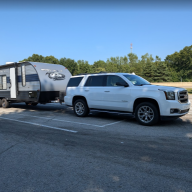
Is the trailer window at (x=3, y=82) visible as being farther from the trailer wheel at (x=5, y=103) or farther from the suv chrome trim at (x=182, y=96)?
the suv chrome trim at (x=182, y=96)

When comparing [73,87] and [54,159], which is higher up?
[73,87]

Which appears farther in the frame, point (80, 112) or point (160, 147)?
point (80, 112)

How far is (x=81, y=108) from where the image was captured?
940 cm

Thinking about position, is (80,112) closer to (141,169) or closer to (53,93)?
(53,93)

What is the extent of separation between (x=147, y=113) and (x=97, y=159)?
3.60 meters

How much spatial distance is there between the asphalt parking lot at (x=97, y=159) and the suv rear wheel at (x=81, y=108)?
7.59 ft

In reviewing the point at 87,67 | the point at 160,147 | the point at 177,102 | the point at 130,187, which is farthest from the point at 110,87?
the point at 87,67

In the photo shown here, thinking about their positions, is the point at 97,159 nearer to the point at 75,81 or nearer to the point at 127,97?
the point at 127,97

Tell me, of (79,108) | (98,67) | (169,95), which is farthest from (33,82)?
(98,67)

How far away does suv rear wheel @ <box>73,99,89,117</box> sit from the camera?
30.3 feet

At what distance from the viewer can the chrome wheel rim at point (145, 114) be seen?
7191 mm

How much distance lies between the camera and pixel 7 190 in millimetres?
3102

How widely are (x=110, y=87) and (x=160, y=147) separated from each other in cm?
391

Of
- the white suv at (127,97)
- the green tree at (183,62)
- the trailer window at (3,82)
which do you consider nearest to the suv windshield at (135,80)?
the white suv at (127,97)
